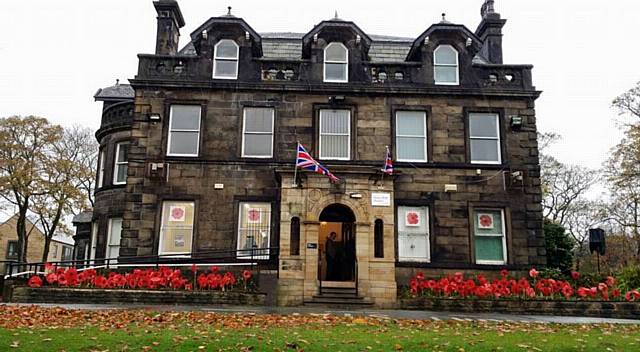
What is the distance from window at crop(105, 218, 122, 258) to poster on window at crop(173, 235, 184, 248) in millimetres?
3870

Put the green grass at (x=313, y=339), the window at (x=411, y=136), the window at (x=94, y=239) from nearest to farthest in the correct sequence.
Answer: the green grass at (x=313, y=339)
the window at (x=411, y=136)
the window at (x=94, y=239)

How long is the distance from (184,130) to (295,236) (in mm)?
6646

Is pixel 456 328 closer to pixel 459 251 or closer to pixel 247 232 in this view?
pixel 459 251

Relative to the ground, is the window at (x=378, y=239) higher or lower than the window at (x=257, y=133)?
lower

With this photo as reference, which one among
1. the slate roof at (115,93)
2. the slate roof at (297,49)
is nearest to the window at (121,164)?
the slate roof at (115,93)

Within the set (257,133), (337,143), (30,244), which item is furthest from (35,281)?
(30,244)

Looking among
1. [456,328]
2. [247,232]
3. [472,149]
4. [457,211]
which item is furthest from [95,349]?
[472,149]

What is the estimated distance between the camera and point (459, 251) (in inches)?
760

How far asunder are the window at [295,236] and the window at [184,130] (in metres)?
5.47

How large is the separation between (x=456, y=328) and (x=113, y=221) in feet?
53.7

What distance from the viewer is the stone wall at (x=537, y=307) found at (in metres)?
15.1

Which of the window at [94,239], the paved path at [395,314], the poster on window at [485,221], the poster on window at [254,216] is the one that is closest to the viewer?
the paved path at [395,314]

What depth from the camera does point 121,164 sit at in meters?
23.0

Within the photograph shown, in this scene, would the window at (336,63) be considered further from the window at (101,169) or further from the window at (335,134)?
the window at (101,169)
